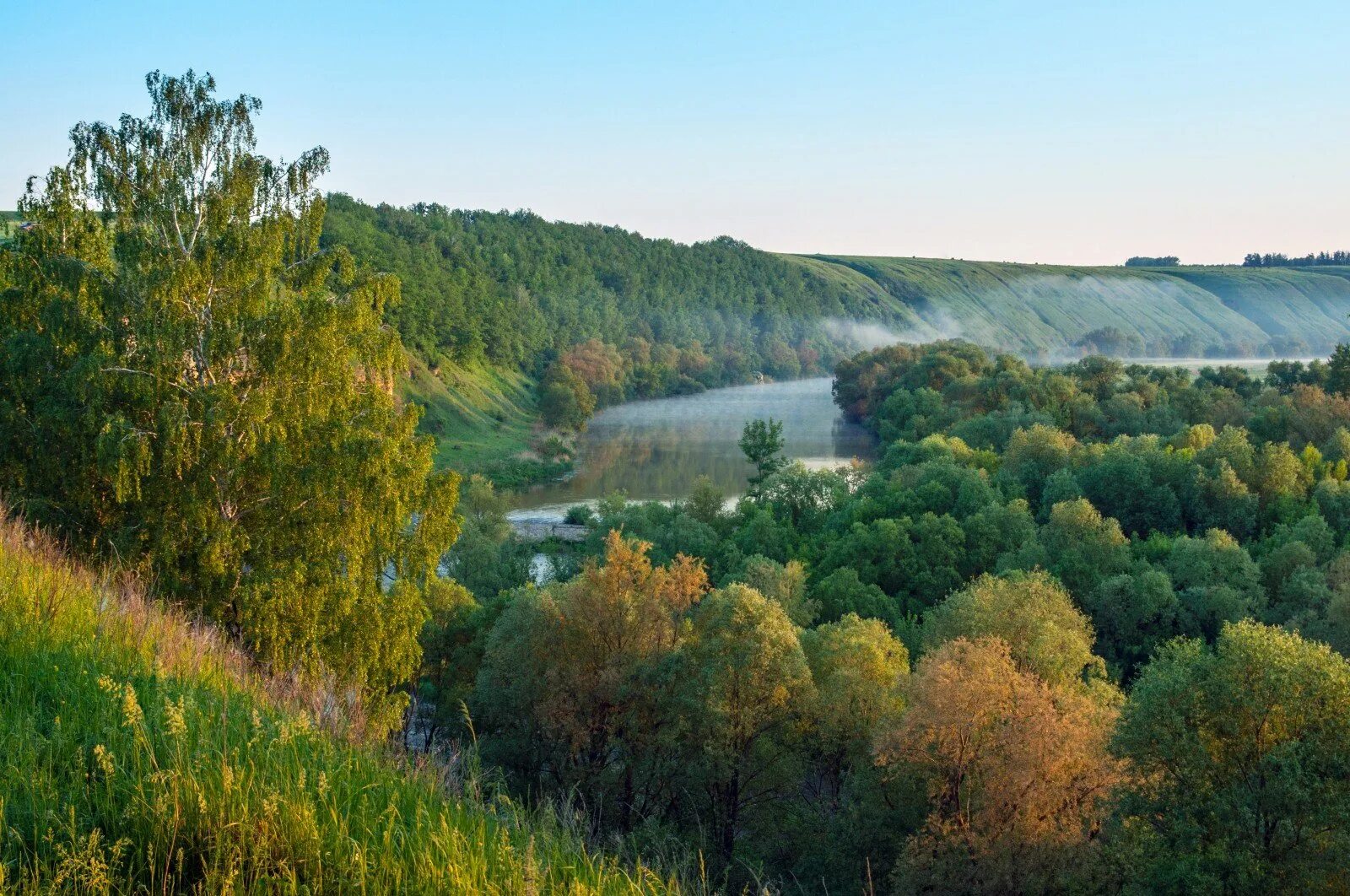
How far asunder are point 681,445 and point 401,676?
64632 mm

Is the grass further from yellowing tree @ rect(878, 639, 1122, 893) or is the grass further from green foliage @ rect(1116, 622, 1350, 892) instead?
yellowing tree @ rect(878, 639, 1122, 893)

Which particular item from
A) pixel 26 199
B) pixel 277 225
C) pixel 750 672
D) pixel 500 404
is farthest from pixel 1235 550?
pixel 500 404

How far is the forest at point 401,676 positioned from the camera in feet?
14.4

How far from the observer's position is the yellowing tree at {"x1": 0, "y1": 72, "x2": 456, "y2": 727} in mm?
14000

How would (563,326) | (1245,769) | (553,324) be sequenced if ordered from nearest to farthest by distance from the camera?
(1245,769)
(553,324)
(563,326)

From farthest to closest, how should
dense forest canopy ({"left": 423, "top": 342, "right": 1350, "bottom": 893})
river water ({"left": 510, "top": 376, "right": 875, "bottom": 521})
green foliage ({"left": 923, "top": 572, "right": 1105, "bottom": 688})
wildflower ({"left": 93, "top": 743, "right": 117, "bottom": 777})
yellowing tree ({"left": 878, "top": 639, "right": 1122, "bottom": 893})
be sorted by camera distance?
1. river water ({"left": 510, "top": 376, "right": 875, "bottom": 521})
2. green foliage ({"left": 923, "top": 572, "right": 1105, "bottom": 688})
3. yellowing tree ({"left": 878, "top": 639, "right": 1122, "bottom": 893})
4. dense forest canopy ({"left": 423, "top": 342, "right": 1350, "bottom": 893})
5. wildflower ({"left": 93, "top": 743, "right": 117, "bottom": 777})

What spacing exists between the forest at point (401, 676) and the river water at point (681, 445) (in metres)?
31.9

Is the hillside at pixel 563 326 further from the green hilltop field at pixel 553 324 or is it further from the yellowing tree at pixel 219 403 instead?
the yellowing tree at pixel 219 403


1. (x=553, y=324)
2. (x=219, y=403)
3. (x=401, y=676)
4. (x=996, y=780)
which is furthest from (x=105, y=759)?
(x=553, y=324)

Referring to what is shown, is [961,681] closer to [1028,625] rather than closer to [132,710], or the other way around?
[1028,625]

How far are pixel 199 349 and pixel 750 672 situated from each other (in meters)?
11.0

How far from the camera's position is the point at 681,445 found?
8031 centimetres

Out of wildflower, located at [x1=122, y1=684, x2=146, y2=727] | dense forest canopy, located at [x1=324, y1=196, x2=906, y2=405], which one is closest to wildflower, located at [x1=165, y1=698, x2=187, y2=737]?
wildflower, located at [x1=122, y1=684, x2=146, y2=727]

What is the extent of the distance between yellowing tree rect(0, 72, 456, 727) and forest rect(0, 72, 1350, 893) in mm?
56
